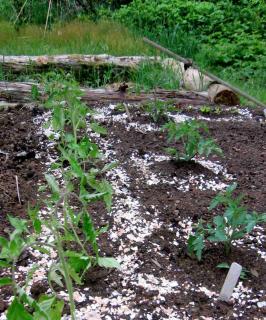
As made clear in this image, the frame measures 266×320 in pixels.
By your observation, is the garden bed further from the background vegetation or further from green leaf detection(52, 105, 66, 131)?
the background vegetation

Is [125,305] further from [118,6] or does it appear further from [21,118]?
[118,6]

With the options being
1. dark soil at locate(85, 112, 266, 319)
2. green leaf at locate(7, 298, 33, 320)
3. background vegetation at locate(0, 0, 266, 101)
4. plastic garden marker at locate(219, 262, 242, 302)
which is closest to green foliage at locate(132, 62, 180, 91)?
background vegetation at locate(0, 0, 266, 101)

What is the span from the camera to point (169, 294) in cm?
198

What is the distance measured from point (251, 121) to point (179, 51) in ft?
9.17

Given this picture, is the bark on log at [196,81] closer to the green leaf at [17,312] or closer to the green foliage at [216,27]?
the green foliage at [216,27]

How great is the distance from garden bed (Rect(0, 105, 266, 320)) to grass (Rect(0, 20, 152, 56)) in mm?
2403

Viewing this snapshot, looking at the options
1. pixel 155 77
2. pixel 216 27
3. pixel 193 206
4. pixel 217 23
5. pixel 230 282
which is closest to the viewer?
pixel 230 282

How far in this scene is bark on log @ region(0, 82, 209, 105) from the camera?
4051 mm

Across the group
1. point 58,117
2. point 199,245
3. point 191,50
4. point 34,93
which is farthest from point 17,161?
point 191,50

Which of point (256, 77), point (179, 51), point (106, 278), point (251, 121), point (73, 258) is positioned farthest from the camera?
point (256, 77)

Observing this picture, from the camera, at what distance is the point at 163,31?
7238 millimetres

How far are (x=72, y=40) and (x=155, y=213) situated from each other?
14.4ft

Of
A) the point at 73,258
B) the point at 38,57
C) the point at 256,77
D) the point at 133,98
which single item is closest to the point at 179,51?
the point at 256,77

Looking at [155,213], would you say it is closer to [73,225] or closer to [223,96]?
[73,225]
